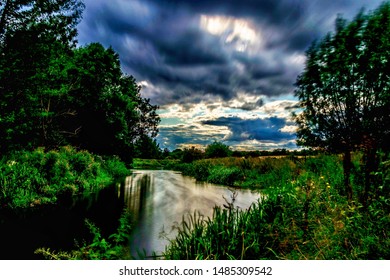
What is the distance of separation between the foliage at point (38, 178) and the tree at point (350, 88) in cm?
910

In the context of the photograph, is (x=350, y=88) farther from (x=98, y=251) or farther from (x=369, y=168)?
(x=98, y=251)

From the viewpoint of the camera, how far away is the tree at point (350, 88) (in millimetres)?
4391

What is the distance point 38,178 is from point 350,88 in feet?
34.3

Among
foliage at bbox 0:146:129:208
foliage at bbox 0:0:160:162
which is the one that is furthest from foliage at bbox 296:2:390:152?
foliage at bbox 0:146:129:208

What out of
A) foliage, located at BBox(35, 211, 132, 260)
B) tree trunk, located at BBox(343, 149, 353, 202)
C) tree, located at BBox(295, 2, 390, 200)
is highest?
tree, located at BBox(295, 2, 390, 200)

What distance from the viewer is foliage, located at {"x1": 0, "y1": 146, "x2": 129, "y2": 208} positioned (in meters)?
8.88

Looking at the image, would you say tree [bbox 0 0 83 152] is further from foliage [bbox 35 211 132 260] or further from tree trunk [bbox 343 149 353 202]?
tree trunk [bbox 343 149 353 202]

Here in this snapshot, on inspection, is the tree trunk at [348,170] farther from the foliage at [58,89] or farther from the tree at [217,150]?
the tree at [217,150]

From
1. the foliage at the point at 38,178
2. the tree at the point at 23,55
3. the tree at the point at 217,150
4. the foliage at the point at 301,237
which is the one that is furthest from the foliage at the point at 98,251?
the tree at the point at 217,150

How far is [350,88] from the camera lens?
15.5 ft

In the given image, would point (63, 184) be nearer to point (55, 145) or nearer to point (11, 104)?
point (11, 104)

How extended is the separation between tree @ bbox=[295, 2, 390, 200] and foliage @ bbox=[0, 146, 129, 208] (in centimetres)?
910

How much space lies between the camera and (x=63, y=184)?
11594 mm
